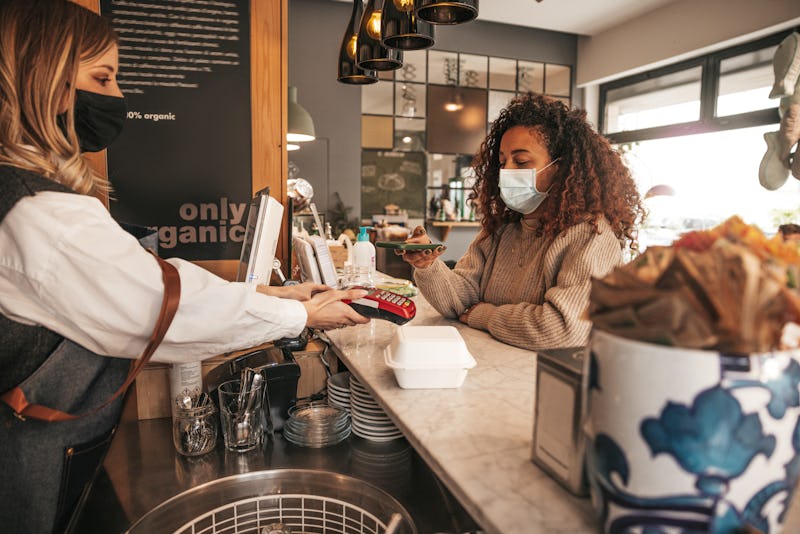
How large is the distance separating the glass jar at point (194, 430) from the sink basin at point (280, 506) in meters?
0.13

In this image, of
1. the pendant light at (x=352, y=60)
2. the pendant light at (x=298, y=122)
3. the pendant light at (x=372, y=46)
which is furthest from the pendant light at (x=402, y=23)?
the pendant light at (x=298, y=122)

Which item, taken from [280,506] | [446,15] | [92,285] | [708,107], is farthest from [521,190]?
[708,107]

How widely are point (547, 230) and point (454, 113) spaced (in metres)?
5.23

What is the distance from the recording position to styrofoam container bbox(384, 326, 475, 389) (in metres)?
1.00

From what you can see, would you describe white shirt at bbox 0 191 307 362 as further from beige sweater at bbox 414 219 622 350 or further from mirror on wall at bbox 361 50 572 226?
mirror on wall at bbox 361 50 572 226

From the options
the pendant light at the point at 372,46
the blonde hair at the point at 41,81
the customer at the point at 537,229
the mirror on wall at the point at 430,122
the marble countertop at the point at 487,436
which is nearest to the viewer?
the marble countertop at the point at 487,436

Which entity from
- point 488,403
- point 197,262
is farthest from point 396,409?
point 197,262

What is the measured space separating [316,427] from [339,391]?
5.6 inches

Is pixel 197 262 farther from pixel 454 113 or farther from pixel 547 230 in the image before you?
pixel 454 113

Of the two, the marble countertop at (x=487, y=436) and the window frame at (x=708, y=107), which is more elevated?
the window frame at (x=708, y=107)

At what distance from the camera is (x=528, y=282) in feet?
5.48

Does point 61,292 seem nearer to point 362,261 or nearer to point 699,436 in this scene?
point 699,436

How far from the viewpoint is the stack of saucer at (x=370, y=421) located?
1265 millimetres

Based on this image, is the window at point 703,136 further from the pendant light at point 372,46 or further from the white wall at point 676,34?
the pendant light at point 372,46
